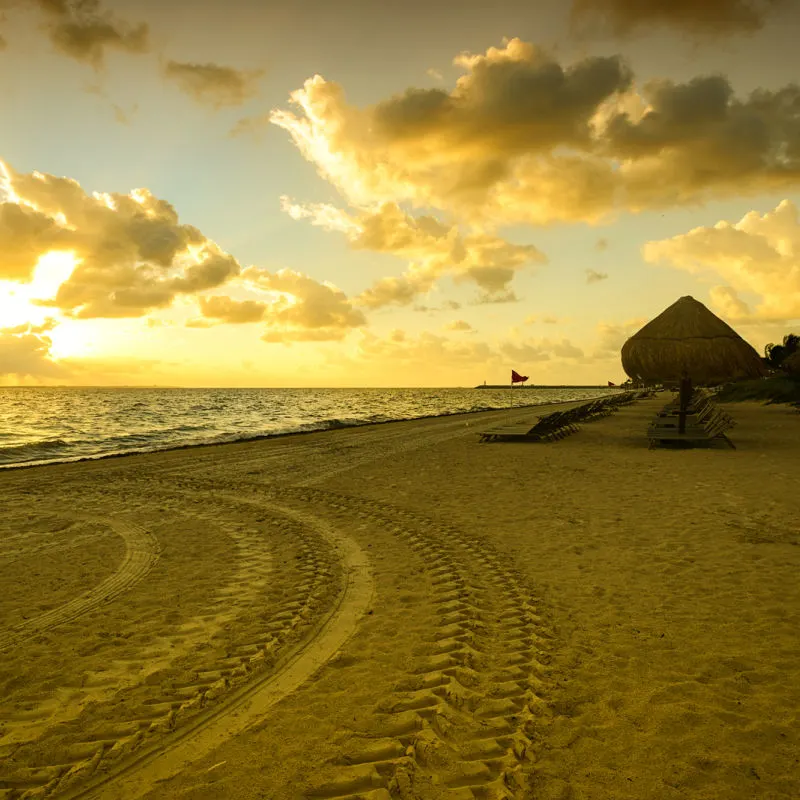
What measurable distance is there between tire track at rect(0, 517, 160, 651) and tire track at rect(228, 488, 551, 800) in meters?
3.36

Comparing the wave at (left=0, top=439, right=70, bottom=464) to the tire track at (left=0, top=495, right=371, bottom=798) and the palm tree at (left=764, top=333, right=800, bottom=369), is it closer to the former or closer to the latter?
the tire track at (left=0, top=495, right=371, bottom=798)

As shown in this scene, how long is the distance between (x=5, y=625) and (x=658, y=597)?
6.15 m

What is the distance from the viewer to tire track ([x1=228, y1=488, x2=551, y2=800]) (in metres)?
2.90

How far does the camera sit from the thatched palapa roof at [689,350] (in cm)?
7675

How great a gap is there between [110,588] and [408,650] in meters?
3.56

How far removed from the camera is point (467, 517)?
8859mm

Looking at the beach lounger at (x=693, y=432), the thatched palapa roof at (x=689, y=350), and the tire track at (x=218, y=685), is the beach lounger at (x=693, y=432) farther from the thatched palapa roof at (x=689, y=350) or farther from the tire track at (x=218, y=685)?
the thatched palapa roof at (x=689, y=350)

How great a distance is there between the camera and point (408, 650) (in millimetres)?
4414

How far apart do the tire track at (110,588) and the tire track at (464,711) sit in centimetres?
336

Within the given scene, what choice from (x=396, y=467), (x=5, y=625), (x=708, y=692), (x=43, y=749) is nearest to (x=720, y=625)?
(x=708, y=692)

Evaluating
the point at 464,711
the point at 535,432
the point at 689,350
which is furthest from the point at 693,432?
the point at 689,350

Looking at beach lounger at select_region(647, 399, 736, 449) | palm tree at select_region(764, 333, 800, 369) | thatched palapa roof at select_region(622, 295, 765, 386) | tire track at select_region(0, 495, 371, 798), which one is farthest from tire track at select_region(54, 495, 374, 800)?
thatched palapa roof at select_region(622, 295, 765, 386)

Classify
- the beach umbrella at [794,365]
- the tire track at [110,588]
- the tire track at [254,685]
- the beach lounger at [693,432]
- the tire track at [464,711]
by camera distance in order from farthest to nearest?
the beach umbrella at [794,365]
the beach lounger at [693,432]
the tire track at [110,588]
the tire track at [254,685]
the tire track at [464,711]

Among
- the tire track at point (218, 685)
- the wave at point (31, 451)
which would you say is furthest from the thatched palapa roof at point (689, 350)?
the tire track at point (218, 685)
